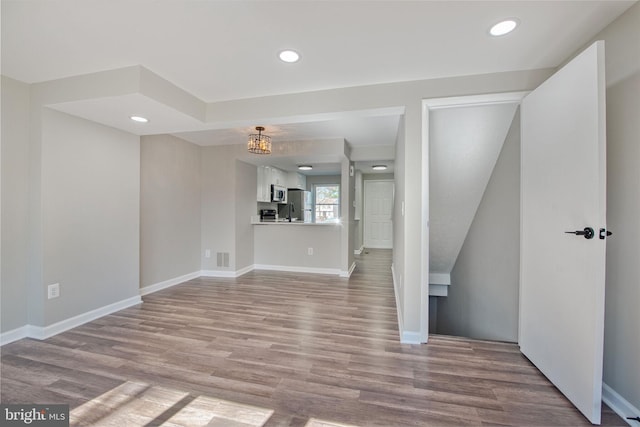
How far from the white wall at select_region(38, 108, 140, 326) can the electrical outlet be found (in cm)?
3

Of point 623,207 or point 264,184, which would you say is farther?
point 264,184

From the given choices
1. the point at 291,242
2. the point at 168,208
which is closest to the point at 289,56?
the point at 168,208

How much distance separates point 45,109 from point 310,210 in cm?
602

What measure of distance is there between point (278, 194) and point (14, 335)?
170 inches

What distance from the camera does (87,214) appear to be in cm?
279

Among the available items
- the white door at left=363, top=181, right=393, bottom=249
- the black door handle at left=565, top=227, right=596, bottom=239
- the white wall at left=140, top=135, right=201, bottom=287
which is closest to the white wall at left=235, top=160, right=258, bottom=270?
the white wall at left=140, top=135, right=201, bottom=287

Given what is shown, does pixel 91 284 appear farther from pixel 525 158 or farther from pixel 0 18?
pixel 525 158

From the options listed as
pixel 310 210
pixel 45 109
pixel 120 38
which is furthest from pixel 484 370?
pixel 310 210

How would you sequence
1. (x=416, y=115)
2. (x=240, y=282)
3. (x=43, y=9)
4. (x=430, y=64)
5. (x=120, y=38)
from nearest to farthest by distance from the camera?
(x=43, y=9) → (x=120, y=38) → (x=430, y=64) → (x=416, y=115) → (x=240, y=282)

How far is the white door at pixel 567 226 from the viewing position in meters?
1.45

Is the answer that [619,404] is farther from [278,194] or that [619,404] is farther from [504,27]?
[278,194]

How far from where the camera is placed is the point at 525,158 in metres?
2.13

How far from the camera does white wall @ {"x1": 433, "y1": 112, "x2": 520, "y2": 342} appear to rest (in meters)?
2.61

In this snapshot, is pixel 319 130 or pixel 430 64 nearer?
pixel 430 64
